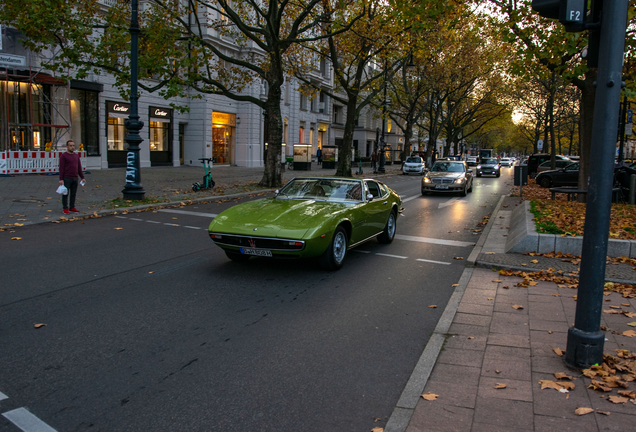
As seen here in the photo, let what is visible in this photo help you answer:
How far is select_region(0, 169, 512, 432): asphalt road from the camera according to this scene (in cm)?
341

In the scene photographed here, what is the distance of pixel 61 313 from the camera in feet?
17.0

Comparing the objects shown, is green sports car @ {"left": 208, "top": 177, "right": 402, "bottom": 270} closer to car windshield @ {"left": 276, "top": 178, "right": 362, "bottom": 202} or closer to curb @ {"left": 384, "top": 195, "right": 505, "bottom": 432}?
car windshield @ {"left": 276, "top": 178, "right": 362, "bottom": 202}

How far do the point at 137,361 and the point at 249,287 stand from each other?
234 cm

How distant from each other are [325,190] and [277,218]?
168 centimetres

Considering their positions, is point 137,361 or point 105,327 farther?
point 105,327

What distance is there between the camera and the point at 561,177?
25.8m

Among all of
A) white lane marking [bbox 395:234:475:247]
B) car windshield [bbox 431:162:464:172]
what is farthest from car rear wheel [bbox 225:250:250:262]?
car windshield [bbox 431:162:464:172]

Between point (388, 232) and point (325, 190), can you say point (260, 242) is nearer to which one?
point (325, 190)

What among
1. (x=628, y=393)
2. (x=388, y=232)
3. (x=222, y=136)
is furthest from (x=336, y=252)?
(x=222, y=136)

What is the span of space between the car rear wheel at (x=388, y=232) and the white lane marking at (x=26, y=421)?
699 centimetres

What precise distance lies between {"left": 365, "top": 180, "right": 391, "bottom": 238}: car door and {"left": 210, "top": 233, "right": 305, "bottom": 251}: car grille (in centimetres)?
208

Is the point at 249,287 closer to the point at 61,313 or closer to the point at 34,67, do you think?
the point at 61,313

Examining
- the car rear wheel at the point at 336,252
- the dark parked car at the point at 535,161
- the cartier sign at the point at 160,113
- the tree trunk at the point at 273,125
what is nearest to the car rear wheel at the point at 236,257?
the car rear wheel at the point at 336,252

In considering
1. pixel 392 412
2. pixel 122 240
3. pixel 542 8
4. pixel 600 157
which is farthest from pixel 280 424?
pixel 122 240
